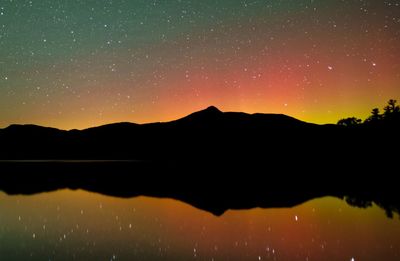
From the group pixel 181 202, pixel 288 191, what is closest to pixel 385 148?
pixel 288 191

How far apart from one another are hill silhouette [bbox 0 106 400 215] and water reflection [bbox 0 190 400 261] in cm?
266

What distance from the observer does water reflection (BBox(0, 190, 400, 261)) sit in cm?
1139

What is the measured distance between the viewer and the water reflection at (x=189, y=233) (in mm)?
11391

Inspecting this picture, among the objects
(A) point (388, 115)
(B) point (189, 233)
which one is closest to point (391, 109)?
(A) point (388, 115)

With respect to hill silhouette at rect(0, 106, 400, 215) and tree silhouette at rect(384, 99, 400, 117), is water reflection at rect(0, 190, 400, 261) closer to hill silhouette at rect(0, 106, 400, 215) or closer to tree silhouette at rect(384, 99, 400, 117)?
hill silhouette at rect(0, 106, 400, 215)

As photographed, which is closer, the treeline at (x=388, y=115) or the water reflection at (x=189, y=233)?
the water reflection at (x=189, y=233)

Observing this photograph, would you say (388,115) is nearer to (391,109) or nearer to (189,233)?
(391,109)

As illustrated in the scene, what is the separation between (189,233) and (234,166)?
51664 mm

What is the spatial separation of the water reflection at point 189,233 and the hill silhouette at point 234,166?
2.66 meters

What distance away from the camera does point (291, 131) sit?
152875 mm

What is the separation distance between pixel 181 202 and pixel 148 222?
585 cm


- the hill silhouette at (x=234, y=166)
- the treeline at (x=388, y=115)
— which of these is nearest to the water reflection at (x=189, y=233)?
the hill silhouette at (x=234, y=166)

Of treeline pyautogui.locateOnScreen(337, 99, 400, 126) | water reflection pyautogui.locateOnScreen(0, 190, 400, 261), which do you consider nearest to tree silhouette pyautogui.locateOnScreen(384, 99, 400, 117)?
treeline pyautogui.locateOnScreen(337, 99, 400, 126)

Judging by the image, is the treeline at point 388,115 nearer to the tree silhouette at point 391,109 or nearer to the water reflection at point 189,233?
the tree silhouette at point 391,109
